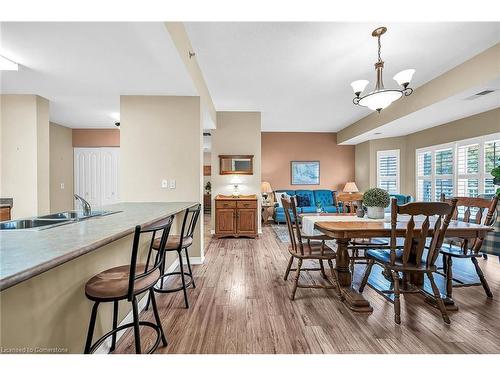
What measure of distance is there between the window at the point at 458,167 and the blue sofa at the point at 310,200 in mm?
2123

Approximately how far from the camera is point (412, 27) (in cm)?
229

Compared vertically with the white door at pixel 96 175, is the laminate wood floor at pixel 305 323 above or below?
below

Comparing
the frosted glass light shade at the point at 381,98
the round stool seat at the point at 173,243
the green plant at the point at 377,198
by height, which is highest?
the frosted glass light shade at the point at 381,98

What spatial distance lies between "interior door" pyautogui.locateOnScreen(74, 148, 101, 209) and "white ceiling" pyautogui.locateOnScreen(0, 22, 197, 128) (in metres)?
2.17

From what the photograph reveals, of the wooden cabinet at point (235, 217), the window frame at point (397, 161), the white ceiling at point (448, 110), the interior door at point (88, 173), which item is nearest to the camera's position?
the white ceiling at point (448, 110)

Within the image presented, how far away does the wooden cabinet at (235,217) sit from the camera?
4.67m

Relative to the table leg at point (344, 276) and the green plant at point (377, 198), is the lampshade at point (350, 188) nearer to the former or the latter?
the green plant at point (377, 198)

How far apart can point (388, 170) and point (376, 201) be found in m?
4.82

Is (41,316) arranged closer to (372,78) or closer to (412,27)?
(412,27)

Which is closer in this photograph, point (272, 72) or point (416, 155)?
point (272, 72)

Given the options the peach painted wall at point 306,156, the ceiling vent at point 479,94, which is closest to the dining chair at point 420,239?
the ceiling vent at point 479,94

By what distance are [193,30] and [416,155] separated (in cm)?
604
